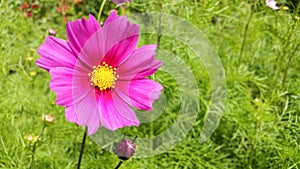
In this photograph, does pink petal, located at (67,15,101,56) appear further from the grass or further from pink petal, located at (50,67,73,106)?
the grass

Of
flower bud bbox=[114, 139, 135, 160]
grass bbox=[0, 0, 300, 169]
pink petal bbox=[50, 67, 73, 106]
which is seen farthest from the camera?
grass bbox=[0, 0, 300, 169]

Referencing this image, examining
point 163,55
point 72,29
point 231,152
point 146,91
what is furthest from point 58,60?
point 231,152

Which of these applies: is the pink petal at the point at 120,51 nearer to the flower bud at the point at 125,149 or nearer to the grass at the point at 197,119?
the flower bud at the point at 125,149

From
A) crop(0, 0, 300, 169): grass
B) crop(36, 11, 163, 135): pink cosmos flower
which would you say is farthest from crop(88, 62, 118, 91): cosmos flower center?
crop(0, 0, 300, 169): grass

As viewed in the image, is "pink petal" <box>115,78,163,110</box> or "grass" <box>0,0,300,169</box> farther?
"grass" <box>0,0,300,169</box>

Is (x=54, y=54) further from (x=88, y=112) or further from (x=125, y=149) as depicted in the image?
(x=125, y=149)

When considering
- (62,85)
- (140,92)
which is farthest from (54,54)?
(140,92)

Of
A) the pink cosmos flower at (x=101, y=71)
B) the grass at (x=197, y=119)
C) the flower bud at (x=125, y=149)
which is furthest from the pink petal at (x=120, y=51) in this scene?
the grass at (x=197, y=119)
